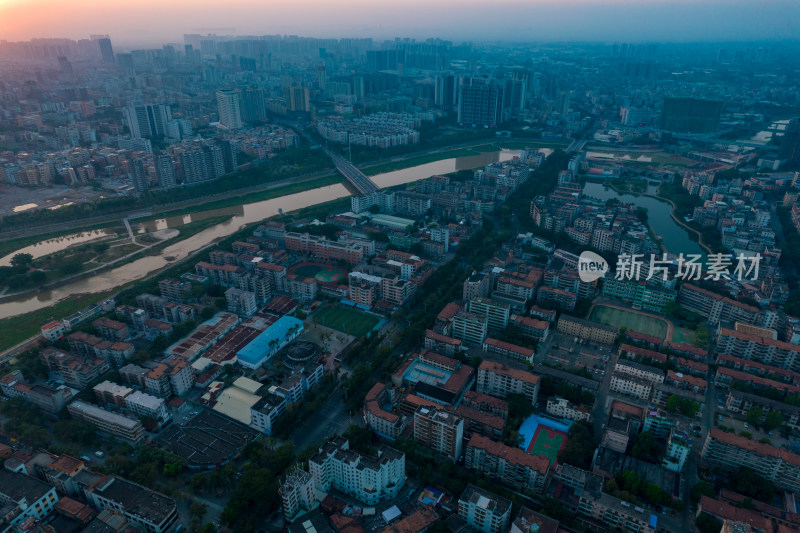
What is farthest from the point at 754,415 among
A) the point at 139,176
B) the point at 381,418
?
the point at 139,176

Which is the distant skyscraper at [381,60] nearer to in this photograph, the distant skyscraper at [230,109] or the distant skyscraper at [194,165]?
the distant skyscraper at [230,109]

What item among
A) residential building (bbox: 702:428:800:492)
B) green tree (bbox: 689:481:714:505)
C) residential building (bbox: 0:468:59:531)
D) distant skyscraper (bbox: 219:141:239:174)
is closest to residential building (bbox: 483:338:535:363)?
residential building (bbox: 702:428:800:492)

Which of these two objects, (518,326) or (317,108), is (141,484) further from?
(317,108)

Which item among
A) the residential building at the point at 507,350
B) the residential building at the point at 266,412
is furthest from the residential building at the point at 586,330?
the residential building at the point at 266,412

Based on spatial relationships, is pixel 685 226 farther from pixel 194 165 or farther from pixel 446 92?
pixel 446 92

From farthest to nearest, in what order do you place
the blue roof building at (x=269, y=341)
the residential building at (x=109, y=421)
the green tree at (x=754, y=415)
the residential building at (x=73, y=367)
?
1. the blue roof building at (x=269, y=341)
2. the residential building at (x=73, y=367)
3. the green tree at (x=754, y=415)
4. the residential building at (x=109, y=421)

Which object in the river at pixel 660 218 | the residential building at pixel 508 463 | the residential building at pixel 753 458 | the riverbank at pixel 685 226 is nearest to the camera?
the residential building at pixel 508 463

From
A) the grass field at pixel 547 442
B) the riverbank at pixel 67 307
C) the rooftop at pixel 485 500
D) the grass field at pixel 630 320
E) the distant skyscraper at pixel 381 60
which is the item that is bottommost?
the riverbank at pixel 67 307
